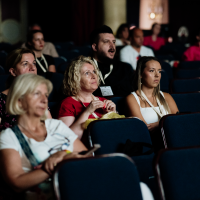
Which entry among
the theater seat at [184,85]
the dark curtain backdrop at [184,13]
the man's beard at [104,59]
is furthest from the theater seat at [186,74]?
the dark curtain backdrop at [184,13]

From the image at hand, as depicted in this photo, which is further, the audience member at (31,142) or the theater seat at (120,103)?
the theater seat at (120,103)

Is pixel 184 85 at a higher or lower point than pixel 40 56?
lower

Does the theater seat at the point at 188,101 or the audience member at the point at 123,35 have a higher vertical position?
the audience member at the point at 123,35

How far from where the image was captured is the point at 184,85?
11.7 feet

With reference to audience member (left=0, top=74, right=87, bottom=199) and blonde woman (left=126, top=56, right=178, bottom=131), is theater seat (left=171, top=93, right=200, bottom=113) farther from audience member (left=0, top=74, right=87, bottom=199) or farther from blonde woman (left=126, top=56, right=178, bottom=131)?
audience member (left=0, top=74, right=87, bottom=199)

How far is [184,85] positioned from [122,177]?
2.26 m

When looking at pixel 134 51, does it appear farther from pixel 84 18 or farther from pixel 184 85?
pixel 84 18

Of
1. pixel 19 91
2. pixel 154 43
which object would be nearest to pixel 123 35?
pixel 154 43

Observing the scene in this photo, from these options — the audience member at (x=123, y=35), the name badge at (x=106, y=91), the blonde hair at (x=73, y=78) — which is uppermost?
the audience member at (x=123, y=35)

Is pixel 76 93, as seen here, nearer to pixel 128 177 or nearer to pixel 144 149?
pixel 144 149

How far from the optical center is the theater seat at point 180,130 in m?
2.17

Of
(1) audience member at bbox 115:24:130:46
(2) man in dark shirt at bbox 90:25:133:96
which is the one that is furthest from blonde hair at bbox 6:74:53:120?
(1) audience member at bbox 115:24:130:46

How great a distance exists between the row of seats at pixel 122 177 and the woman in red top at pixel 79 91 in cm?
94

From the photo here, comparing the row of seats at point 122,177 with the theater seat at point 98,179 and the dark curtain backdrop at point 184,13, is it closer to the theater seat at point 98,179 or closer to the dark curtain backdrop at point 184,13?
the theater seat at point 98,179
